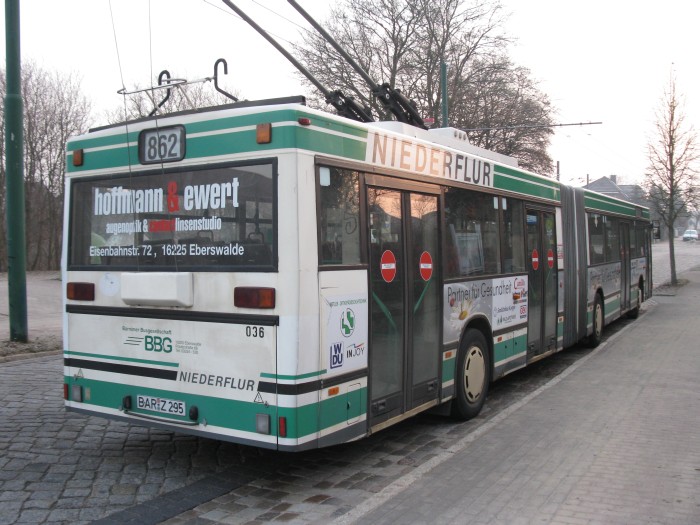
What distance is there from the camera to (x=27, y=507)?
4.31m

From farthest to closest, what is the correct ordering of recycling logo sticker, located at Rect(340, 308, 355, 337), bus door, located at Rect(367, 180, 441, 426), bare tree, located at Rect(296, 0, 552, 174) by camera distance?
bare tree, located at Rect(296, 0, 552, 174) → bus door, located at Rect(367, 180, 441, 426) → recycling logo sticker, located at Rect(340, 308, 355, 337)

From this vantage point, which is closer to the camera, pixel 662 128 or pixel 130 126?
pixel 130 126

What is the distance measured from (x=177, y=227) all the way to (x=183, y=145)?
0.62 m

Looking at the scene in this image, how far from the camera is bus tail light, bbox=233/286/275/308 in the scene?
428 centimetres

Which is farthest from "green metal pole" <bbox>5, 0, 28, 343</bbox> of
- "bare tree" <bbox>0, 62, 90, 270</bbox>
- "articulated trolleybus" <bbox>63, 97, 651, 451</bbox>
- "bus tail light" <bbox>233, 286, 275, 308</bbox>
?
"bare tree" <bbox>0, 62, 90, 270</bbox>

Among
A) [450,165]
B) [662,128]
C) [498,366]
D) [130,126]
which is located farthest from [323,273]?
[662,128]

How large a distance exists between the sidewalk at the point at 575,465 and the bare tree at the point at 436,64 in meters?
21.6

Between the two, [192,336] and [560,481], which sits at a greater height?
[192,336]

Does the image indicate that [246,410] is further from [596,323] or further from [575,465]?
[596,323]

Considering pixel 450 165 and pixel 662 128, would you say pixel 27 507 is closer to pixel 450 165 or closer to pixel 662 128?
pixel 450 165

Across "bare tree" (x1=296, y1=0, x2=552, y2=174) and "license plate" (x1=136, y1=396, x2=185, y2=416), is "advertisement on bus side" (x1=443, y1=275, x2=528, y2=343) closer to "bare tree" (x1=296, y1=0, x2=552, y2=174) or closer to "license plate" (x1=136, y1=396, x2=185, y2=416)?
"license plate" (x1=136, y1=396, x2=185, y2=416)

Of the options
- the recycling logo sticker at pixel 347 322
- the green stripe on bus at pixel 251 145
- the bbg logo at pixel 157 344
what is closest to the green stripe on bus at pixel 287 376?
the recycling logo sticker at pixel 347 322

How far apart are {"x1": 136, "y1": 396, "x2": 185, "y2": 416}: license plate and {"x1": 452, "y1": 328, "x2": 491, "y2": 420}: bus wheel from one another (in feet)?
9.45

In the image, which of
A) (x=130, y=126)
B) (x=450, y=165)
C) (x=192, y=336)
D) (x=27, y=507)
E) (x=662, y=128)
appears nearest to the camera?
(x=27, y=507)
